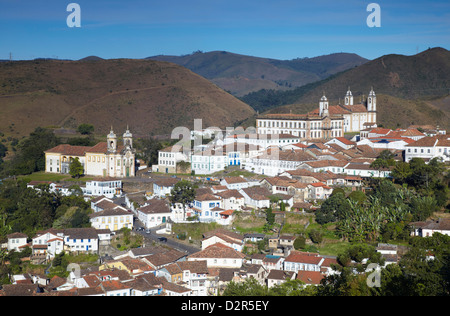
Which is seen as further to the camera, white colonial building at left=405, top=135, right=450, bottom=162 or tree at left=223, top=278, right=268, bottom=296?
white colonial building at left=405, top=135, right=450, bottom=162

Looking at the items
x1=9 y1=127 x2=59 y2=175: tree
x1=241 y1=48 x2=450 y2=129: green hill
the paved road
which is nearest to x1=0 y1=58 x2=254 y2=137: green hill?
x1=241 y1=48 x2=450 y2=129: green hill

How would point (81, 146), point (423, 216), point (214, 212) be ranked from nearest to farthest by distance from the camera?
point (423, 216), point (214, 212), point (81, 146)

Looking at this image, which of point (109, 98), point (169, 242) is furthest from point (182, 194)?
point (109, 98)

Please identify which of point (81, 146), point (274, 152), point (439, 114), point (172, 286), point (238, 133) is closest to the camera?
point (172, 286)

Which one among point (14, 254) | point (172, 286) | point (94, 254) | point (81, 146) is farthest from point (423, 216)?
point (81, 146)

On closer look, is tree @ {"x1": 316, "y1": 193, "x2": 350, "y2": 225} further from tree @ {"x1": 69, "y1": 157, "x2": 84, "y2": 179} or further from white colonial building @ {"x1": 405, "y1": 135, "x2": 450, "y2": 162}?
tree @ {"x1": 69, "y1": 157, "x2": 84, "y2": 179}

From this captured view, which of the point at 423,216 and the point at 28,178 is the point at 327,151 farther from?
the point at 28,178

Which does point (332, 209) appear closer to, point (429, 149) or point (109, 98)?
point (429, 149)
